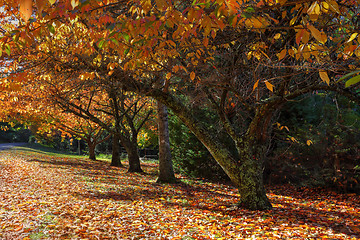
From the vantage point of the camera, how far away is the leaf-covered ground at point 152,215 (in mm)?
4477

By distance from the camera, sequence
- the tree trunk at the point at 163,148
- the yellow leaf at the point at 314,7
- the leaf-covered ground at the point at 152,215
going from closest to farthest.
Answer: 1. the yellow leaf at the point at 314,7
2. the leaf-covered ground at the point at 152,215
3. the tree trunk at the point at 163,148

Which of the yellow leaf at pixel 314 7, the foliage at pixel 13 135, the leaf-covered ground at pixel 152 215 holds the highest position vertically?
the yellow leaf at pixel 314 7

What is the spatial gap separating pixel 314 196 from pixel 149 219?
5866 millimetres

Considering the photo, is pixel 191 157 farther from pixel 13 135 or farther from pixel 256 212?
pixel 13 135

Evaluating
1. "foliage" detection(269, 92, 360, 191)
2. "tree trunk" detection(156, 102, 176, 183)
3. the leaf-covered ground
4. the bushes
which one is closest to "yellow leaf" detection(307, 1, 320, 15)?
the leaf-covered ground

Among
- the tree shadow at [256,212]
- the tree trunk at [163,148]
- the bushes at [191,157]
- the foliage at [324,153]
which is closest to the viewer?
the tree shadow at [256,212]

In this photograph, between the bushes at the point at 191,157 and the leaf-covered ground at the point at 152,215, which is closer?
the leaf-covered ground at the point at 152,215

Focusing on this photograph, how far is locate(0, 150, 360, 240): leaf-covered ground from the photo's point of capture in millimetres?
4477

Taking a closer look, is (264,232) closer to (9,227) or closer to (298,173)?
(9,227)

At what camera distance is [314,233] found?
4.48 metres

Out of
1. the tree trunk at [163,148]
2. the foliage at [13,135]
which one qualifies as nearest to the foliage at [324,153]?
the tree trunk at [163,148]

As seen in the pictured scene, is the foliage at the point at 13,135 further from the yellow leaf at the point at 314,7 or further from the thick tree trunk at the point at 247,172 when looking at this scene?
the yellow leaf at the point at 314,7

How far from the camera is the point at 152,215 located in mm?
5699

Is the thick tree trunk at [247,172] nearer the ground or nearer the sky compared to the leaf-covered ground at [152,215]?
nearer the sky
